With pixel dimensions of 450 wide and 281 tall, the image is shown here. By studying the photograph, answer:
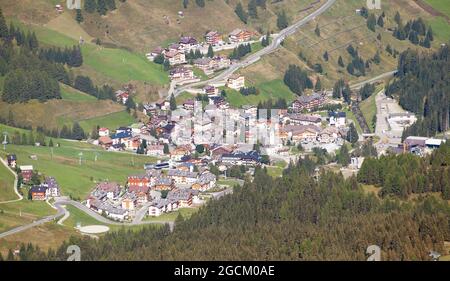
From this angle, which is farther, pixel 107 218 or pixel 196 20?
pixel 196 20

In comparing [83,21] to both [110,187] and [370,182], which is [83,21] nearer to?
[110,187]

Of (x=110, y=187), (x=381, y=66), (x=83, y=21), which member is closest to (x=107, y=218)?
(x=110, y=187)

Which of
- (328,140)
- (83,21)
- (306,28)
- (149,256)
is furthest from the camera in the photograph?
(306,28)

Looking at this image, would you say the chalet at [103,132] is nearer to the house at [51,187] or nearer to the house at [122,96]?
the house at [122,96]

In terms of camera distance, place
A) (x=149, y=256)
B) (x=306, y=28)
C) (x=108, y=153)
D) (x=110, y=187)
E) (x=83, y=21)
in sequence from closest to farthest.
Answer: (x=149, y=256)
(x=110, y=187)
(x=108, y=153)
(x=83, y=21)
(x=306, y=28)

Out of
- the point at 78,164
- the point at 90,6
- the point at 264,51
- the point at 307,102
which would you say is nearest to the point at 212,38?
the point at 264,51
